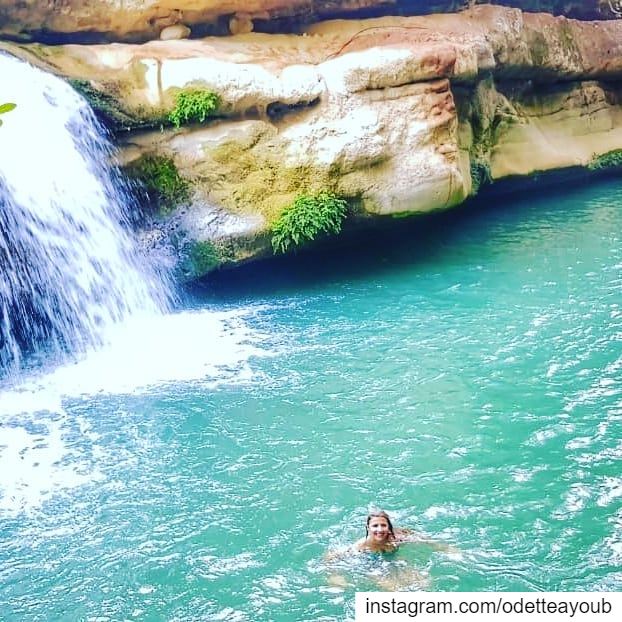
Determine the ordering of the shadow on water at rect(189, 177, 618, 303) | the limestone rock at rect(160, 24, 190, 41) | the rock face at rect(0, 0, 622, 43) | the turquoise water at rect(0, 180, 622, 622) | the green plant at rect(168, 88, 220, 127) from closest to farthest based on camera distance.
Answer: the turquoise water at rect(0, 180, 622, 622), the green plant at rect(168, 88, 220, 127), the rock face at rect(0, 0, 622, 43), the shadow on water at rect(189, 177, 618, 303), the limestone rock at rect(160, 24, 190, 41)

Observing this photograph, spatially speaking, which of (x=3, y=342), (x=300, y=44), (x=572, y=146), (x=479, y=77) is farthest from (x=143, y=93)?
(x=572, y=146)

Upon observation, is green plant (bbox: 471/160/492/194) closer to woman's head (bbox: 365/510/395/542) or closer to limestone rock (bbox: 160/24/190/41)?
limestone rock (bbox: 160/24/190/41)

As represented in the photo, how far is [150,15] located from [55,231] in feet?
14.0

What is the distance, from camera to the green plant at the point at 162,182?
11914 mm

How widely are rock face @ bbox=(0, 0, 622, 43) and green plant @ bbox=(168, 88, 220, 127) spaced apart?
2095mm

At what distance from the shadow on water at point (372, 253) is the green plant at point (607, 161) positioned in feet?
7.75

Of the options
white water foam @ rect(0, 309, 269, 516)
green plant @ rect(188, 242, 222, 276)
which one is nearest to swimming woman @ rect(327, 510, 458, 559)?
white water foam @ rect(0, 309, 269, 516)

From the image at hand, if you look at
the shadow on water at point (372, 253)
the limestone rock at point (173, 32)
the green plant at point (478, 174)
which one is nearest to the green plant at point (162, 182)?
the shadow on water at point (372, 253)

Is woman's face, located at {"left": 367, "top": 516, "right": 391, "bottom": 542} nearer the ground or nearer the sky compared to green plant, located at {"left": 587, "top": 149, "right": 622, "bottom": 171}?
nearer the ground

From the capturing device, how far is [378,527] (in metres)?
5.47

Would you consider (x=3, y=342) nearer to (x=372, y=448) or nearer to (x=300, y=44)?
(x=372, y=448)

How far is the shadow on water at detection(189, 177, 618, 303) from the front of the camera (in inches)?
492

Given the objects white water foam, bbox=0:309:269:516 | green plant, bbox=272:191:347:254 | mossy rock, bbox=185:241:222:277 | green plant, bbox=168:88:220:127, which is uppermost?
green plant, bbox=168:88:220:127

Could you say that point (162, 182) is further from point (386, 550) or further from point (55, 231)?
point (386, 550)
